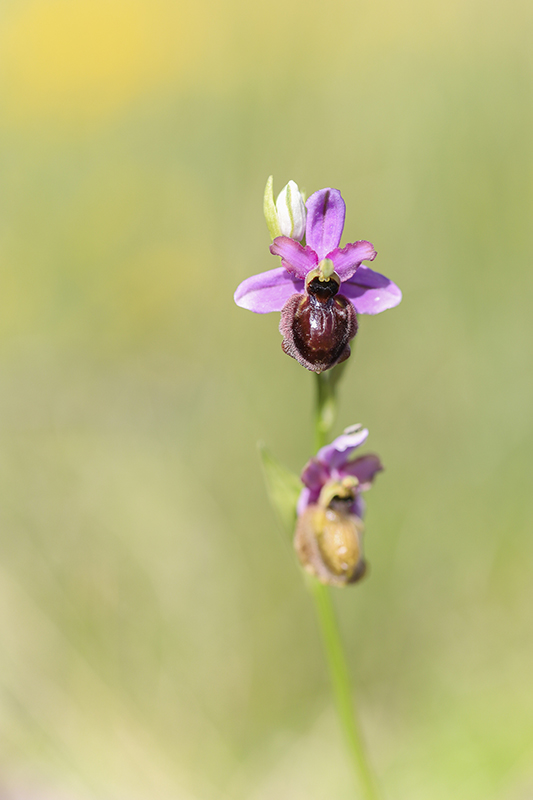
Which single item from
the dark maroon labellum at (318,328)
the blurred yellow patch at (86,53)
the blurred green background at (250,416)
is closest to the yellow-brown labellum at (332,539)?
the dark maroon labellum at (318,328)

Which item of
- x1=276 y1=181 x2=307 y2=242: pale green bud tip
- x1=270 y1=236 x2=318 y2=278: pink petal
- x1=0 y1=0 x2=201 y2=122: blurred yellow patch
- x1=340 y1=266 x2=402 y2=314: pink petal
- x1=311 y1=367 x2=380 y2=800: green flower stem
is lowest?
x1=311 y1=367 x2=380 y2=800: green flower stem

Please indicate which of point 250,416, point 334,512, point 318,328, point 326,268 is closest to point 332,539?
point 334,512

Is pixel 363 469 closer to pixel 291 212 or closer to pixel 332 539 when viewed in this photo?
pixel 332 539

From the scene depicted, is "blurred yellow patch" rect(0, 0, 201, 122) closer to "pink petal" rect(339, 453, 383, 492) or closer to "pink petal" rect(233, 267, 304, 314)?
"pink petal" rect(233, 267, 304, 314)

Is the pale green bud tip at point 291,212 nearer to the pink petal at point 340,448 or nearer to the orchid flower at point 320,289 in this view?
the orchid flower at point 320,289

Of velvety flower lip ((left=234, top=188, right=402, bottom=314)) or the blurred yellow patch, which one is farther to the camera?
the blurred yellow patch

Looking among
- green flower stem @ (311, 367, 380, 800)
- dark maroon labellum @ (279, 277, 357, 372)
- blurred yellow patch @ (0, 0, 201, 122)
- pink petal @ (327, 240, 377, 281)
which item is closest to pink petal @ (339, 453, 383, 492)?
green flower stem @ (311, 367, 380, 800)
